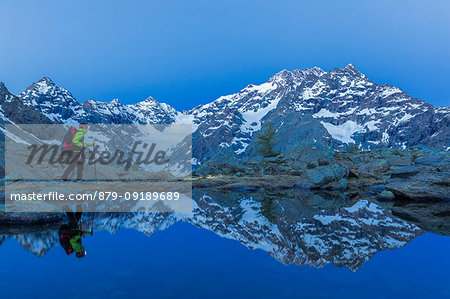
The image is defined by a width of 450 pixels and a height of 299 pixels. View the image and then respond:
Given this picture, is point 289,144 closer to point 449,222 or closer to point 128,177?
point 128,177

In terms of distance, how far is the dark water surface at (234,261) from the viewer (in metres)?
5.36

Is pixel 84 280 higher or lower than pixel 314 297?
higher

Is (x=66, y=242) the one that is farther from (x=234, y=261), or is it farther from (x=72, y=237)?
(x=234, y=261)

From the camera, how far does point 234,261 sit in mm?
6816

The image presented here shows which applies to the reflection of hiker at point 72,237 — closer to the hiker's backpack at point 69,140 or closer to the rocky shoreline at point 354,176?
the hiker's backpack at point 69,140

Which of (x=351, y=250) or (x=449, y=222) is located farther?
(x=449, y=222)

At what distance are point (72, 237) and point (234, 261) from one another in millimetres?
5202

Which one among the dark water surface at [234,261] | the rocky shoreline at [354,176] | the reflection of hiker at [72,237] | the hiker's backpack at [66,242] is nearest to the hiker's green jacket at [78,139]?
the reflection of hiker at [72,237]

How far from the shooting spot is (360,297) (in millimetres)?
5105

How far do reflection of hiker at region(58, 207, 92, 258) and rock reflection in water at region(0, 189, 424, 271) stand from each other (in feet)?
0.87

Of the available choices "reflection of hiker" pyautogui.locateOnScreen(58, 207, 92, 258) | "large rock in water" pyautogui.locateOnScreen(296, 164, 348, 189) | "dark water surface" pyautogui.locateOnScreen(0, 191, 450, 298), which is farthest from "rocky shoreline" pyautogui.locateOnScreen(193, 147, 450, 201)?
"reflection of hiker" pyautogui.locateOnScreen(58, 207, 92, 258)

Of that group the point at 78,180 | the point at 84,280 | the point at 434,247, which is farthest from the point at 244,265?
the point at 78,180

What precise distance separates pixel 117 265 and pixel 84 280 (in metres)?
0.89

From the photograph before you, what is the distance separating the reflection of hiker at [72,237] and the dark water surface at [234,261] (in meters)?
0.17
